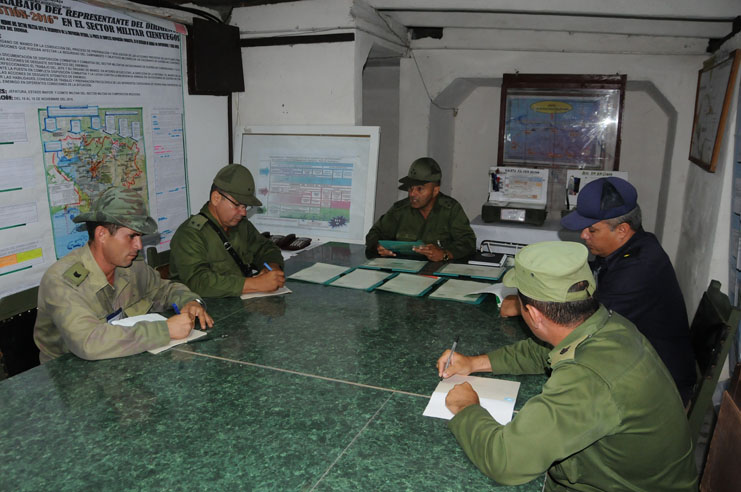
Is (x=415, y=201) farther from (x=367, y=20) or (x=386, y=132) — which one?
(x=386, y=132)

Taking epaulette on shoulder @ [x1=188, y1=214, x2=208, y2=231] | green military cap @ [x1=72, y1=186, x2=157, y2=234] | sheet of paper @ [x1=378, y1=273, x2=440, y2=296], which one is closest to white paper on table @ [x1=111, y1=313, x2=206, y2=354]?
green military cap @ [x1=72, y1=186, x2=157, y2=234]

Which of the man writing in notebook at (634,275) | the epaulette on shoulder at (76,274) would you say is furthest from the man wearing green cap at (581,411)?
the epaulette on shoulder at (76,274)

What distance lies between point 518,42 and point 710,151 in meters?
1.81

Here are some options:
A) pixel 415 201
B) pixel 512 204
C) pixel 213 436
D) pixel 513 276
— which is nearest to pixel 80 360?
pixel 213 436

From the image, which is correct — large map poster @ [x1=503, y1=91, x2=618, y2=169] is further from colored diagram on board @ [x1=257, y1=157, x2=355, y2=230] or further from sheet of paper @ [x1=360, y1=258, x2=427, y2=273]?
sheet of paper @ [x1=360, y1=258, x2=427, y2=273]

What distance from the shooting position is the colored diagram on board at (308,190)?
4023 millimetres

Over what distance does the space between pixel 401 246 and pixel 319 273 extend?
2.14 ft

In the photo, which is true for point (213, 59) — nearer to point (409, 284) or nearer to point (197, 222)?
point (197, 222)

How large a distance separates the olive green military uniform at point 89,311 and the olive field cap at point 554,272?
1.31 m

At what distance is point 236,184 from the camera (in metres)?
2.79

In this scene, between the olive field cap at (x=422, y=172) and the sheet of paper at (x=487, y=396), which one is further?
the olive field cap at (x=422, y=172)

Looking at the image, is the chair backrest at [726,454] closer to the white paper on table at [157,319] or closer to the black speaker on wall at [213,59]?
the white paper on table at [157,319]

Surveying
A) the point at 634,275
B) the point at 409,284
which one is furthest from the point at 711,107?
the point at 409,284

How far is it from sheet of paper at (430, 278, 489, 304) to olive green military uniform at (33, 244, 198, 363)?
3.65ft
